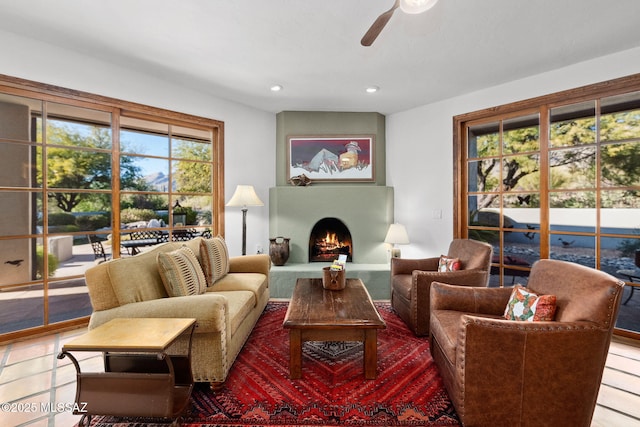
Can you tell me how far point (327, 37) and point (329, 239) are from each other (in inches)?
107

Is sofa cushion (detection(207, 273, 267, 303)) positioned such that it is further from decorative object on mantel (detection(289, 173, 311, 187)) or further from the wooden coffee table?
decorative object on mantel (detection(289, 173, 311, 187))

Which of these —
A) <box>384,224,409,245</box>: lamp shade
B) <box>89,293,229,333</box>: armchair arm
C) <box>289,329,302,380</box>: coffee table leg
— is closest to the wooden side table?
Result: <box>89,293,229,333</box>: armchair arm

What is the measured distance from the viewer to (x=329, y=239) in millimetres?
4398

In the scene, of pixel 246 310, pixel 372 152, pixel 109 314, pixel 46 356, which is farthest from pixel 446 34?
pixel 46 356

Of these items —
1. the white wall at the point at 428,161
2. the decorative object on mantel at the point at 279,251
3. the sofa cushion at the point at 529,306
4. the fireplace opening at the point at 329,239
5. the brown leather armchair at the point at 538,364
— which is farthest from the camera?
the fireplace opening at the point at 329,239

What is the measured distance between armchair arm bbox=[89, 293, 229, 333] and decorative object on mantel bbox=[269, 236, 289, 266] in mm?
2060

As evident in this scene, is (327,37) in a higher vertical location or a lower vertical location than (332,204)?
higher

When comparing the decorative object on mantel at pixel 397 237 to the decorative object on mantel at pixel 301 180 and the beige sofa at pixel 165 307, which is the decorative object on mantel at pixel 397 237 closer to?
the decorative object on mantel at pixel 301 180

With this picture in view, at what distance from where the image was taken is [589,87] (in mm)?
2754

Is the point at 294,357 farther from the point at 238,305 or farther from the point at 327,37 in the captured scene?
the point at 327,37

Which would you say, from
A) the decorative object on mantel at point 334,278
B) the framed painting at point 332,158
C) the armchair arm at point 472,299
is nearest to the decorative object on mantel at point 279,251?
the framed painting at point 332,158

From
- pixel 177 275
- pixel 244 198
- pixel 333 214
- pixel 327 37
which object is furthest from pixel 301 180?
pixel 177 275

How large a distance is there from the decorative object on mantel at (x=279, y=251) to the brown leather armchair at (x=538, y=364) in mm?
2714

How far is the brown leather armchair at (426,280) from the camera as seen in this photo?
2.55 m
